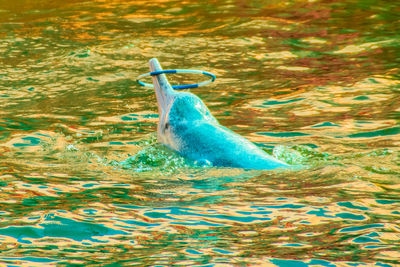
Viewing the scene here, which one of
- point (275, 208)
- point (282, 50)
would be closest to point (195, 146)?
point (275, 208)

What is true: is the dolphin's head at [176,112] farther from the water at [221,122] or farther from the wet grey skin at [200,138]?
the water at [221,122]

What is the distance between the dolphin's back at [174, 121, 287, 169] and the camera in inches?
215

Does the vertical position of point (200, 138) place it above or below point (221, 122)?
above

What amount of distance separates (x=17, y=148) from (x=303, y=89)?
4379 mm

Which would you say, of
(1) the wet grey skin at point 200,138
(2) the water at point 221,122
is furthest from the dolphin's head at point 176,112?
(2) the water at point 221,122

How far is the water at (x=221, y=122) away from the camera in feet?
14.1

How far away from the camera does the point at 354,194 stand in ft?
16.7

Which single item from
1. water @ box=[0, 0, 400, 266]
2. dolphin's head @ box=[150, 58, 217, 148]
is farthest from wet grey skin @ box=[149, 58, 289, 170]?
water @ box=[0, 0, 400, 266]

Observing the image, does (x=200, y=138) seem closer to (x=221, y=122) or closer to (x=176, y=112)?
(x=176, y=112)

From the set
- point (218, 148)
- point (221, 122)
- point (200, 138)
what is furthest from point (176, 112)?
point (221, 122)

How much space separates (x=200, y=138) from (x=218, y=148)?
0.23m

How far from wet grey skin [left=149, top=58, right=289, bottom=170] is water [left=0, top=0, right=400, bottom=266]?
0.34ft

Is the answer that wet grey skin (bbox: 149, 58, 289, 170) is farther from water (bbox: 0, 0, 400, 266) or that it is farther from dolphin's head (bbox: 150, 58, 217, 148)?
water (bbox: 0, 0, 400, 266)

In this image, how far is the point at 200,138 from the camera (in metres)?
5.75
